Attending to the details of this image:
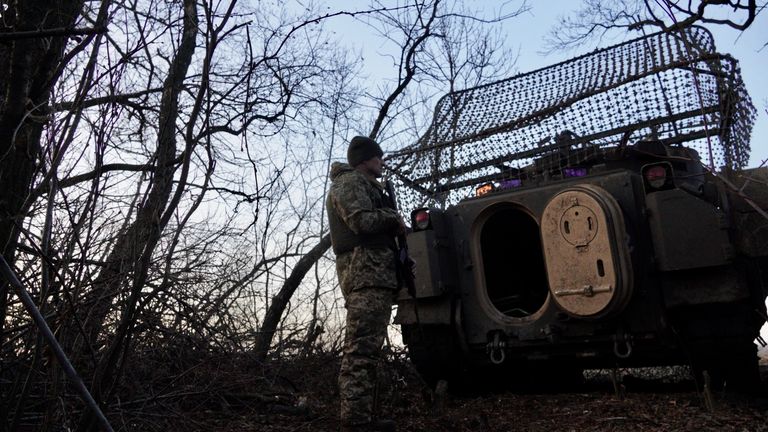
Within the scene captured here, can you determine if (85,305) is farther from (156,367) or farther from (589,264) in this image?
(589,264)

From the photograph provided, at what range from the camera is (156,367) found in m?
4.11

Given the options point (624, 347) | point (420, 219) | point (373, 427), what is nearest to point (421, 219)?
point (420, 219)

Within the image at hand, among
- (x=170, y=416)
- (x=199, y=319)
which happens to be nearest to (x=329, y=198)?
(x=199, y=319)

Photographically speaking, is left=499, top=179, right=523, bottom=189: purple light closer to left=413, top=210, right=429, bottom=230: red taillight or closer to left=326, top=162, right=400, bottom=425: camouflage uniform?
left=413, top=210, right=429, bottom=230: red taillight

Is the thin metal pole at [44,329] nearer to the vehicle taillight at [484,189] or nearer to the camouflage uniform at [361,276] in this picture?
the camouflage uniform at [361,276]

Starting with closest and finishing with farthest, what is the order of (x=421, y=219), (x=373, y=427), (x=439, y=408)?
(x=373, y=427) → (x=439, y=408) → (x=421, y=219)

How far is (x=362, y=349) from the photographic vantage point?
170 inches

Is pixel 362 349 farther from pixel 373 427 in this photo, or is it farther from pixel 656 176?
pixel 656 176

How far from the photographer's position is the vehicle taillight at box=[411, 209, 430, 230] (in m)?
5.95

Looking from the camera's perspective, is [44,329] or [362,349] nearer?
[44,329]

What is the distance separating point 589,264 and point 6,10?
3.69 meters

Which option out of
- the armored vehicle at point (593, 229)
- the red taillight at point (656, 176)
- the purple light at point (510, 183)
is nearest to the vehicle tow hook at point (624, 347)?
the armored vehicle at point (593, 229)

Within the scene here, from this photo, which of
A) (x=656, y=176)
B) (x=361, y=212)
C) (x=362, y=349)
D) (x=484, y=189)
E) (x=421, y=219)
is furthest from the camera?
(x=484, y=189)

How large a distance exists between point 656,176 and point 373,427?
2.50m
